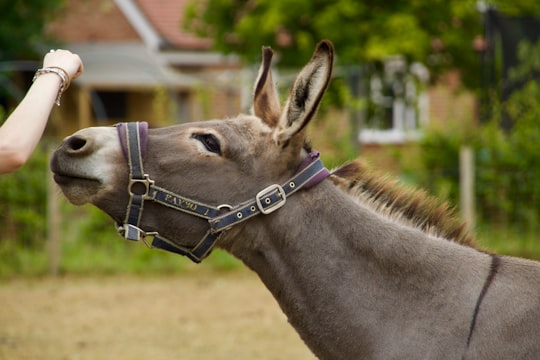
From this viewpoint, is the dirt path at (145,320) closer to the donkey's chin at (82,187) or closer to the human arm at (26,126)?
the donkey's chin at (82,187)

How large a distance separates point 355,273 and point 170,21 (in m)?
24.3

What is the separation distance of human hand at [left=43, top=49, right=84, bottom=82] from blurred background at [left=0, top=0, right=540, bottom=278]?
6.09 metres

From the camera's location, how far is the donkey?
396cm

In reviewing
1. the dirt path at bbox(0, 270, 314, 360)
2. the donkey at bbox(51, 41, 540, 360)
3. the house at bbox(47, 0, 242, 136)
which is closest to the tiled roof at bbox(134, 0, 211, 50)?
the house at bbox(47, 0, 242, 136)

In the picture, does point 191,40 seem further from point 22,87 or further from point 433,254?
point 433,254

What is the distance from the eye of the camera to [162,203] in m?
4.08

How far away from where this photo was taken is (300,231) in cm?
411

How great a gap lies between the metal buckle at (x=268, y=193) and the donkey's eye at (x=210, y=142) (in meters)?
0.29

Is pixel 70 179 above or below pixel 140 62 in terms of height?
above

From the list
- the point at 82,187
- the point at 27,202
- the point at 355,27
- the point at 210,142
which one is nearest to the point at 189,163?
the point at 210,142

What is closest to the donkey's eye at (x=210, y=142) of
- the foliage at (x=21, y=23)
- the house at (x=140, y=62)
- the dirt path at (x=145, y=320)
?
the dirt path at (x=145, y=320)

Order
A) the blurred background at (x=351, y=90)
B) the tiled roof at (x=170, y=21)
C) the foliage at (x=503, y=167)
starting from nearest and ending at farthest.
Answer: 1. the blurred background at (x=351, y=90)
2. the foliage at (x=503, y=167)
3. the tiled roof at (x=170, y=21)

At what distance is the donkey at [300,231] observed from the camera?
3.96 m

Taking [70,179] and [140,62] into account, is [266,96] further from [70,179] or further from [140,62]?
[140,62]
